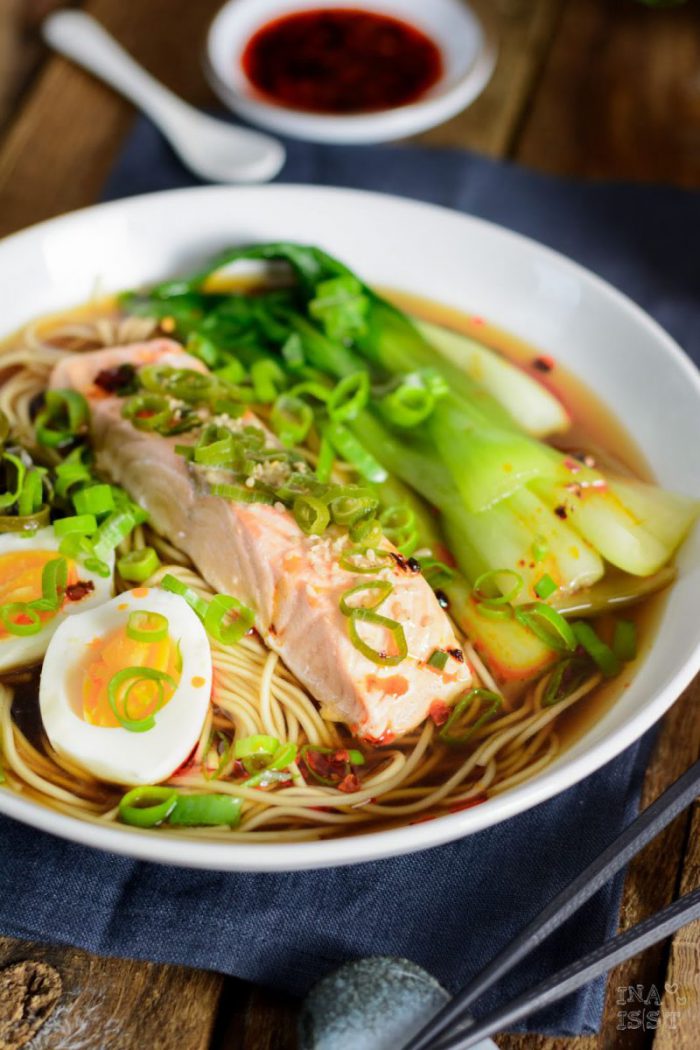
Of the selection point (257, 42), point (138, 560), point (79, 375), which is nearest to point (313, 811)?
point (138, 560)

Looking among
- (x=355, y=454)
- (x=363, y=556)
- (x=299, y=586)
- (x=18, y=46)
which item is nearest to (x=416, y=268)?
(x=355, y=454)

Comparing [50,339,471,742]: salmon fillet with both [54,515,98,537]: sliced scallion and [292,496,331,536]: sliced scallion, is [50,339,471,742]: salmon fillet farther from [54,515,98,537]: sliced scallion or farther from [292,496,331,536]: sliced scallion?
[54,515,98,537]: sliced scallion

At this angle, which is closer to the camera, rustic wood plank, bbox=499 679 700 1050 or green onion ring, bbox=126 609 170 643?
rustic wood plank, bbox=499 679 700 1050

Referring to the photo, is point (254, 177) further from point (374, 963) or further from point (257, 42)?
point (374, 963)

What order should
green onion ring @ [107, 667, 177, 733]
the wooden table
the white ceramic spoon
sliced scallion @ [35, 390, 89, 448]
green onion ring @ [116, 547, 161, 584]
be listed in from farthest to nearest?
the white ceramic spoon
sliced scallion @ [35, 390, 89, 448]
green onion ring @ [116, 547, 161, 584]
the wooden table
green onion ring @ [107, 667, 177, 733]

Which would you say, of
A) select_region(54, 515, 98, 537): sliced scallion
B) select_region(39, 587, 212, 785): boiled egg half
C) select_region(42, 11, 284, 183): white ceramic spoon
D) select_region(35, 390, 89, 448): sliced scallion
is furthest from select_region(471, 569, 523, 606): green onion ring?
select_region(42, 11, 284, 183): white ceramic spoon

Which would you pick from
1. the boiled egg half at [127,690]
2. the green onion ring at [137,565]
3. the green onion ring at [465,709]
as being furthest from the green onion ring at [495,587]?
the green onion ring at [137,565]

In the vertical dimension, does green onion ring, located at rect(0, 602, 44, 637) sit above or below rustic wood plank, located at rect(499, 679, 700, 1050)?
below

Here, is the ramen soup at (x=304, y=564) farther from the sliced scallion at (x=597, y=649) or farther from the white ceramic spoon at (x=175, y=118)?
the white ceramic spoon at (x=175, y=118)
